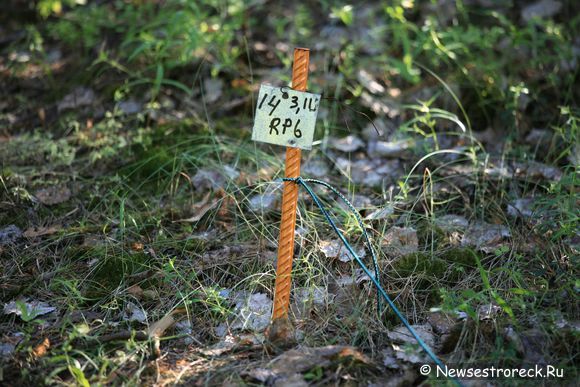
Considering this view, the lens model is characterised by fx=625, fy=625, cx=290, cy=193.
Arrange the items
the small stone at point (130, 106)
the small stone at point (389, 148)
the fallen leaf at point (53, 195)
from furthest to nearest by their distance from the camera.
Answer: the small stone at point (130, 106) → the small stone at point (389, 148) → the fallen leaf at point (53, 195)

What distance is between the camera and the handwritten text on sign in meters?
1.99

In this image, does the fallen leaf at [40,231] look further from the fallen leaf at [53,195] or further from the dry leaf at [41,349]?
the dry leaf at [41,349]

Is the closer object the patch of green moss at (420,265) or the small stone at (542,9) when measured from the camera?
the patch of green moss at (420,265)

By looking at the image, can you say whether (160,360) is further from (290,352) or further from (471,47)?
(471,47)

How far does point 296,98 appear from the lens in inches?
78.5

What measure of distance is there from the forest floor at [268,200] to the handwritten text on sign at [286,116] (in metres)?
0.49

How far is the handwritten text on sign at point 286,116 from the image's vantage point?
6.54ft

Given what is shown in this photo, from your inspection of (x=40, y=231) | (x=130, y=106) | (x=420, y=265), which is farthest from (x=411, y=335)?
(x=130, y=106)

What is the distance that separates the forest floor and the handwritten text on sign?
0.49 metres

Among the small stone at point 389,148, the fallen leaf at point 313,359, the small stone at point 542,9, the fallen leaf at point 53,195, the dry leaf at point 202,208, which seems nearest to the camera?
the fallen leaf at point 313,359

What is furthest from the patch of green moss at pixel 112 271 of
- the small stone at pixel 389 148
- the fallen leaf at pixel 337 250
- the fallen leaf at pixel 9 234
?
the small stone at pixel 389 148

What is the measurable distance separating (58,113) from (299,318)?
206cm

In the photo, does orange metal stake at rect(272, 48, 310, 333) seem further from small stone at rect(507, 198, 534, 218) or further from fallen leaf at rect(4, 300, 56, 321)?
small stone at rect(507, 198, 534, 218)

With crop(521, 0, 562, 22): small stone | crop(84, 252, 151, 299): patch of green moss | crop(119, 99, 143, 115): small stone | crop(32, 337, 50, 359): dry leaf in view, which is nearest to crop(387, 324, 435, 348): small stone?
crop(84, 252, 151, 299): patch of green moss
